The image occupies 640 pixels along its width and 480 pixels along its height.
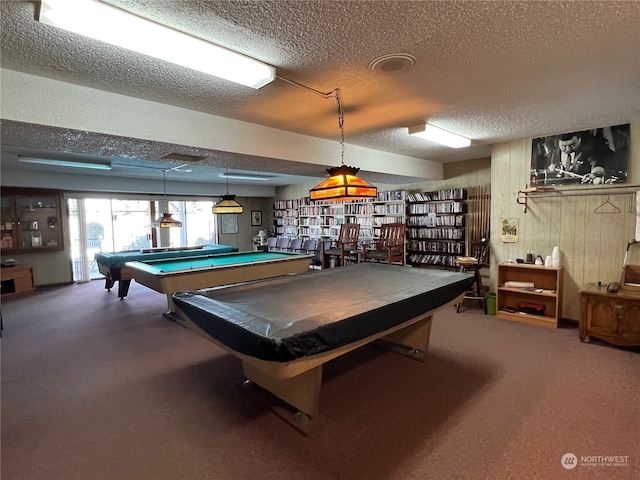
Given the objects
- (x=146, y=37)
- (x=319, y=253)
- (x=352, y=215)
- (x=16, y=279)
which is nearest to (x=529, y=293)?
(x=352, y=215)

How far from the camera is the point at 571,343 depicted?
3613 millimetres

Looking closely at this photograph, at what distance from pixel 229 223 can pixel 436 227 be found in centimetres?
Answer: 655

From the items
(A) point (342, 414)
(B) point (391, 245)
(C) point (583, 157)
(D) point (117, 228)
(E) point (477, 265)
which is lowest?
(A) point (342, 414)

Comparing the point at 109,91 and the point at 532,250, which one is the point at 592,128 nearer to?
the point at 532,250

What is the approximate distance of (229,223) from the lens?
10.4m

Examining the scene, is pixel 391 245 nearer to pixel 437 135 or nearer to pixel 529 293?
pixel 529 293

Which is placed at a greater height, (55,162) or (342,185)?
(55,162)

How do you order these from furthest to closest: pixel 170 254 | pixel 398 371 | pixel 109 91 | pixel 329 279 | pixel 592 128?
pixel 170 254 → pixel 592 128 → pixel 329 279 → pixel 398 371 → pixel 109 91

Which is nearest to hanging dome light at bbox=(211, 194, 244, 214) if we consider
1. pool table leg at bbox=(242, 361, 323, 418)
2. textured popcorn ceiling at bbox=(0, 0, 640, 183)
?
textured popcorn ceiling at bbox=(0, 0, 640, 183)

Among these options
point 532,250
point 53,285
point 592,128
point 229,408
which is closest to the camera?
point 229,408

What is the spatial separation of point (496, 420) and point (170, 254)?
5.95 metres

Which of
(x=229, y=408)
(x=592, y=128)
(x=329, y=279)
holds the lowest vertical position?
(x=229, y=408)

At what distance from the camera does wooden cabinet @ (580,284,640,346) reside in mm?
3318

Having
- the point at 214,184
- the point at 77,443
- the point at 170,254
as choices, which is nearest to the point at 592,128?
the point at 77,443
